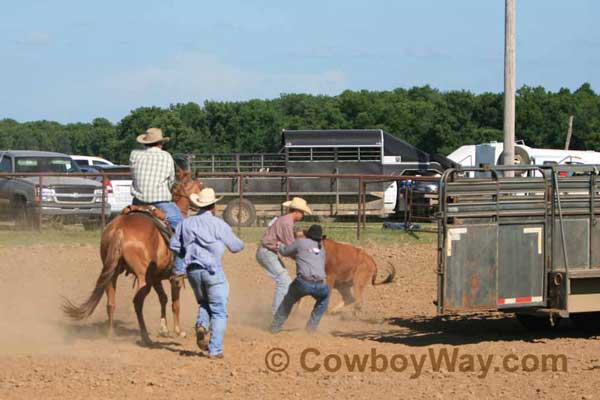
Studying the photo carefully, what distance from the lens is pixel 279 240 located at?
1127 centimetres

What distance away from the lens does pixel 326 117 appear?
223 feet

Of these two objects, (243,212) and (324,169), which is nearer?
(243,212)

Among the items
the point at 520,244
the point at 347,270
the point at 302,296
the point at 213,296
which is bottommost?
the point at 302,296

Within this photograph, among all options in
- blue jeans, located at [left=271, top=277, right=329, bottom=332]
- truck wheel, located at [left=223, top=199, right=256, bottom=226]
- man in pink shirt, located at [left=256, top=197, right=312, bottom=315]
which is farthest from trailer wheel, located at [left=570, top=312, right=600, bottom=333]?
truck wheel, located at [left=223, top=199, right=256, bottom=226]

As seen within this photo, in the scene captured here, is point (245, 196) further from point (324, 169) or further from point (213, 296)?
point (213, 296)

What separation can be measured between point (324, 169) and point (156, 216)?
16958 millimetres

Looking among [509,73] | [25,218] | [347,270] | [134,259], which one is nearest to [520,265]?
[347,270]

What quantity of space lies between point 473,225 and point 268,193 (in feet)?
49.4

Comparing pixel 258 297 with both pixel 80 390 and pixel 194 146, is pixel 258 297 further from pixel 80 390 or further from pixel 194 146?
pixel 194 146

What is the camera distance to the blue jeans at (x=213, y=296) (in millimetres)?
9180

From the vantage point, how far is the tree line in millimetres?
60250

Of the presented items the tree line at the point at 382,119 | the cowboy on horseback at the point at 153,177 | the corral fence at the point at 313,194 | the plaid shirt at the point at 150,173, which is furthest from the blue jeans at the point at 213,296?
the tree line at the point at 382,119

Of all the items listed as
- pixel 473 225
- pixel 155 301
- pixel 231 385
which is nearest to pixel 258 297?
pixel 155 301

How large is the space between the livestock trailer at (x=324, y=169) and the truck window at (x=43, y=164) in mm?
3440
